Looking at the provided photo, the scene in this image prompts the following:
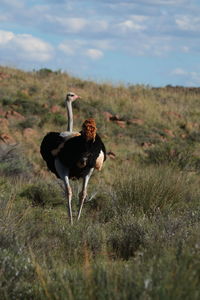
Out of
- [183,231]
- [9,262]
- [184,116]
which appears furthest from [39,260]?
[184,116]

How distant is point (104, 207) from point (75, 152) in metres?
2.00

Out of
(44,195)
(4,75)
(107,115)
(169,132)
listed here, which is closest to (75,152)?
(44,195)

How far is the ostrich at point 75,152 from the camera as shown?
10000mm

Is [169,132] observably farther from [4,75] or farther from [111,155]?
[4,75]

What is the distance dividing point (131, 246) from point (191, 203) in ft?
15.0

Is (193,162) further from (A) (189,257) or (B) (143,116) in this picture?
(A) (189,257)

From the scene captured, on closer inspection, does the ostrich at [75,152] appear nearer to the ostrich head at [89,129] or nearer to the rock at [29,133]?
the ostrich head at [89,129]

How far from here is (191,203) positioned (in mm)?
12188

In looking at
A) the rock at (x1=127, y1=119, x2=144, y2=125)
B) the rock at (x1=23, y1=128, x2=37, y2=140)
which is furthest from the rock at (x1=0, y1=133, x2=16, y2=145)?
the rock at (x1=127, y1=119, x2=144, y2=125)

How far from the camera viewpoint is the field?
509 cm

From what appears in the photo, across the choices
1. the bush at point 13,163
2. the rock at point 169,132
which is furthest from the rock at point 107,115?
the bush at point 13,163

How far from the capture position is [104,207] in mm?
11914

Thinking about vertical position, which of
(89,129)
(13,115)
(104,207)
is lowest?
(104,207)

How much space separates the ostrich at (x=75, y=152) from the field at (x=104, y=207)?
2.18ft
